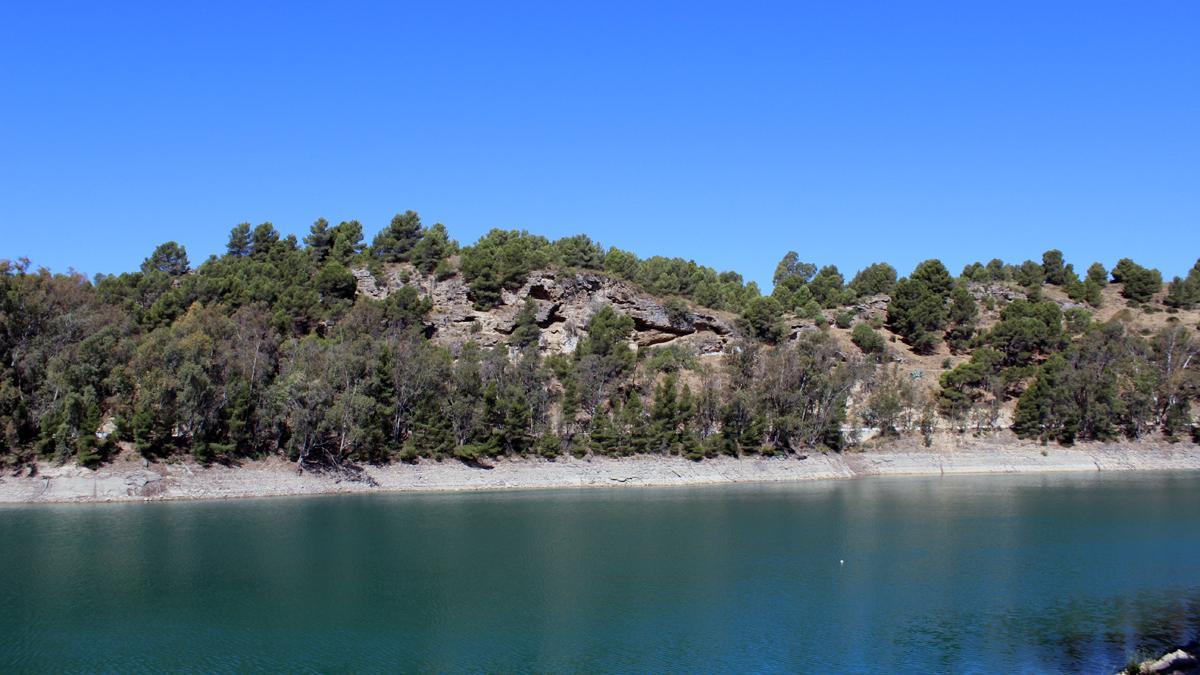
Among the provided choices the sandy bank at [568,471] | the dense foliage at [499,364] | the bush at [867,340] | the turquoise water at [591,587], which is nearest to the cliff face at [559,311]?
the dense foliage at [499,364]

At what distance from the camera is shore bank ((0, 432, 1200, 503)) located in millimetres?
59000

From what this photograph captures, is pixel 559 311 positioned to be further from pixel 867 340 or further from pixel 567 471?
pixel 867 340

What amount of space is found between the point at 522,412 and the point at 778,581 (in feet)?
133

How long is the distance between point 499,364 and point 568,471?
11819 mm

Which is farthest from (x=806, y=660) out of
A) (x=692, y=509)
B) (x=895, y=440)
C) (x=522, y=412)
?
(x=895, y=440)

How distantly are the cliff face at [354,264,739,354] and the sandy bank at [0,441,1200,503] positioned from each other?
2942 centimetres

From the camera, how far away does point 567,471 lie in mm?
74938

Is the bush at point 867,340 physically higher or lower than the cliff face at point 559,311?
lower

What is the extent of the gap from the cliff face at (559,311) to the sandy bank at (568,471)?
96.5 feet

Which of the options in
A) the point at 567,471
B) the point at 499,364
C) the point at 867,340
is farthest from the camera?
the point at 867,340

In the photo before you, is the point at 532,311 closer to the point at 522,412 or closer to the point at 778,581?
the point at 522,412

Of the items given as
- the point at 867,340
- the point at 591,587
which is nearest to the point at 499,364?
the point at 591,587

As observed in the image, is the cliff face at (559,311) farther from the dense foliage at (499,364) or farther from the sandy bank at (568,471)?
the sandy bank at (568,471)

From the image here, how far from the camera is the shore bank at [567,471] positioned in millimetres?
59000
